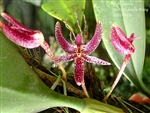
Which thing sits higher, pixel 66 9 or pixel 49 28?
pixel 66 9

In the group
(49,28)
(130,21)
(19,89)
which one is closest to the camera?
(19,89)

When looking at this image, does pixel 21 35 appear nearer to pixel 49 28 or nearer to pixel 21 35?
pixel 21 35

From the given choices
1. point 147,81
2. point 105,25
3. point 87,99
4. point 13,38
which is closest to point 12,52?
point 13,38

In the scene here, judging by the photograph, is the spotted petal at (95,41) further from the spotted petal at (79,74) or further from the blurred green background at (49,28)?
the blurred green background at (49,28)

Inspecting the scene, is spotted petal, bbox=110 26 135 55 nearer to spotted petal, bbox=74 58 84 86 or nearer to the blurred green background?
spotted petal, bbox=74 58 84 86

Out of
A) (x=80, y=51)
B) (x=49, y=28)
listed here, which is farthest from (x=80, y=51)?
(x=49, y=28)

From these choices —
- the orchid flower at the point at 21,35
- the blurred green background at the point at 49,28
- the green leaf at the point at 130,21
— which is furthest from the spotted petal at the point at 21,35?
the blurred green background at the point at 49,28

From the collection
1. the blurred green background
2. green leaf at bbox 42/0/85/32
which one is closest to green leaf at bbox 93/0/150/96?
green leaf at bbox 42/0/85/32
